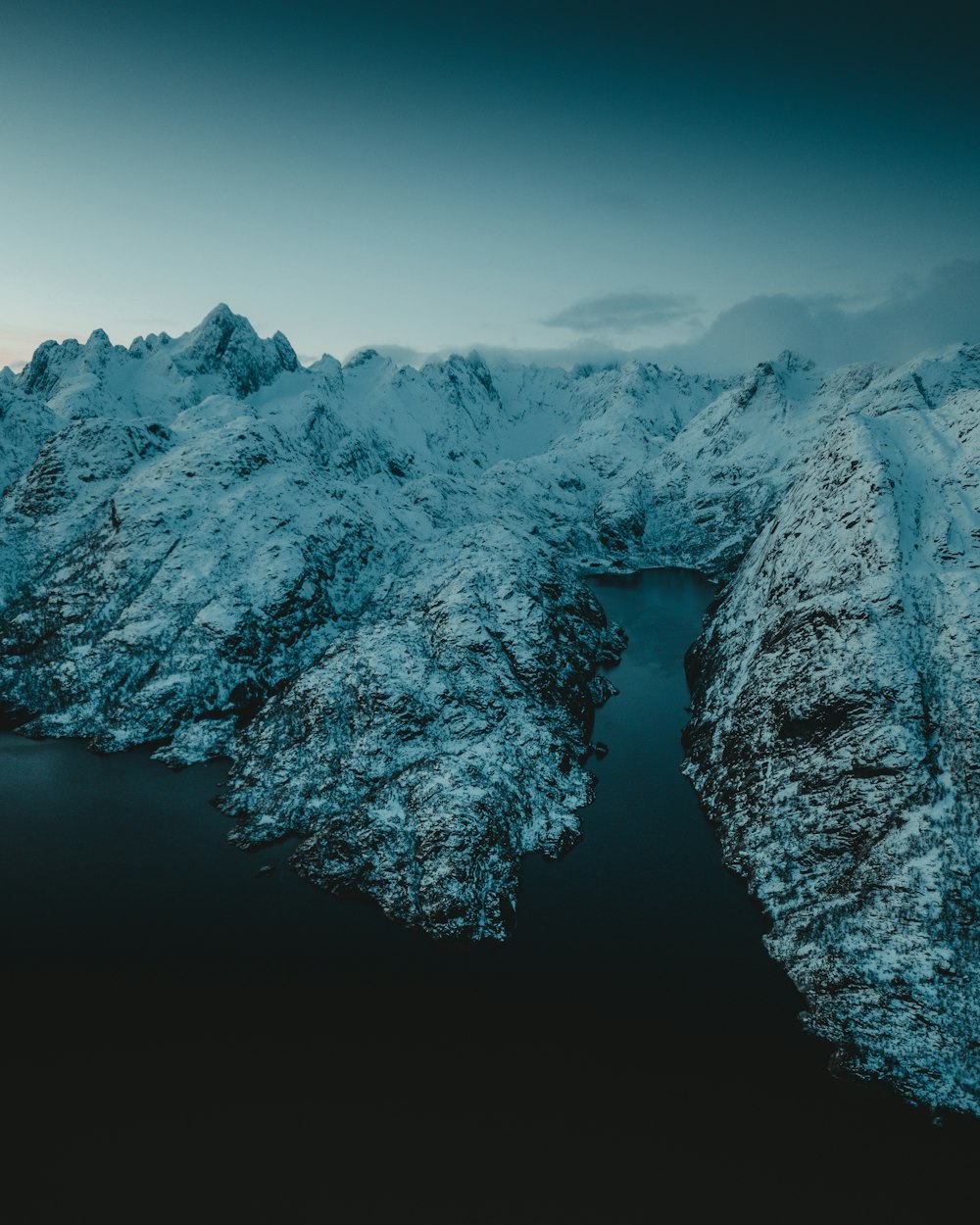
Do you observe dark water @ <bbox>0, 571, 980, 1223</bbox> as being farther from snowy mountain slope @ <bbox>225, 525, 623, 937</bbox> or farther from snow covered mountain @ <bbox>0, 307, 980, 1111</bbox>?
snow covered mountain @ <bbox>0, 307, 980, 1111</bbox>

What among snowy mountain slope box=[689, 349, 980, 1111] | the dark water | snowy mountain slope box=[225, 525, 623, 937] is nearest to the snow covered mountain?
snowy mountain slope box=[689, 349, 980, 1111]

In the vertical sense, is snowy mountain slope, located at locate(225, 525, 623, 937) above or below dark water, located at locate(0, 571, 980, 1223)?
above

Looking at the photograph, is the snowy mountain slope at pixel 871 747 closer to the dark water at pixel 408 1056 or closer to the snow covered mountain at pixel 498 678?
the snow covered mountain at pixel 498 678

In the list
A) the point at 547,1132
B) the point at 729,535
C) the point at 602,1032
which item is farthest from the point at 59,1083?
the point at 729,535

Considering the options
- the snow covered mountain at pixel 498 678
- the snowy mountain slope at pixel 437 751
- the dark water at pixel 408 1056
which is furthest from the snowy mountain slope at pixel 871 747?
the snowy mountain slope at pixel 437 751

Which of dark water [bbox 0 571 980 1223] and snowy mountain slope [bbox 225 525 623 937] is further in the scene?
snowy mountain slope [bbox 225 525 623 937]
